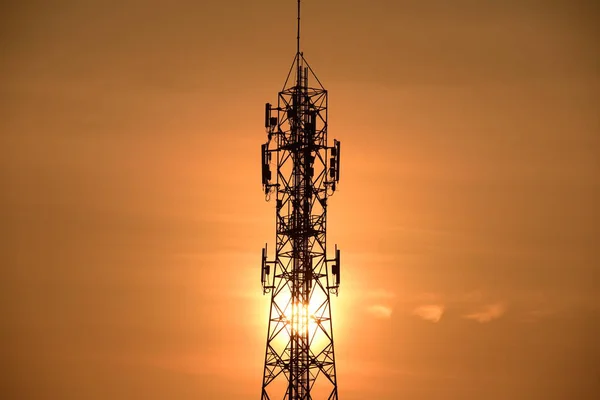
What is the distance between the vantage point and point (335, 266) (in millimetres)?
105938

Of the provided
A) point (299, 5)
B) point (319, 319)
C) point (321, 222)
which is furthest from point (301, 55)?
point (319, 319)

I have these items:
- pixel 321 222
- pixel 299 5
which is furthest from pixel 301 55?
pixel 321 222

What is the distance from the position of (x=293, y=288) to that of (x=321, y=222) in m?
4.96

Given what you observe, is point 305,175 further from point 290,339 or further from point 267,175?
point 290,339

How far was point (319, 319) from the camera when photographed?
105 meters

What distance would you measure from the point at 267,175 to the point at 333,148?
4.97 meters

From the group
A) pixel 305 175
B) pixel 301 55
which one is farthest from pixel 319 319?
pixel 301 55

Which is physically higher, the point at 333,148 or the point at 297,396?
the point at 333,148

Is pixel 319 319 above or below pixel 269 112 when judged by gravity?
below

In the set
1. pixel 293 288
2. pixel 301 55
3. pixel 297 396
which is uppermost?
pixel 301 55

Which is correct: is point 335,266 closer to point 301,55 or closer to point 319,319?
point 319,319

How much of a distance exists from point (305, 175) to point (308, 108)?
4.83 metres

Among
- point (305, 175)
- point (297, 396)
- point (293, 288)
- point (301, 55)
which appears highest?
point (301, 55)

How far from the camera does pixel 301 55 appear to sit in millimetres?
108438
